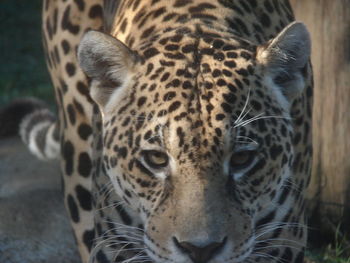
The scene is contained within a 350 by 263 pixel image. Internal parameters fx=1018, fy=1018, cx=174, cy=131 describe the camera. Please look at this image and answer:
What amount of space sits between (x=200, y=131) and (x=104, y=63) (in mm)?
714

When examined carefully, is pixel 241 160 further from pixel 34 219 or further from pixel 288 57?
pixel 34 219

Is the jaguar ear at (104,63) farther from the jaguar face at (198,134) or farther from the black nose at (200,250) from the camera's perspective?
the black nose at (200,250)

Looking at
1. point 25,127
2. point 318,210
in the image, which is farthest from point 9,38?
point 318,210

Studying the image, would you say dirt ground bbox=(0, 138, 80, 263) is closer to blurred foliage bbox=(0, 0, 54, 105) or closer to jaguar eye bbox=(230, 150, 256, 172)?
blurred foliage bbox=(0, 0, 54, 105)

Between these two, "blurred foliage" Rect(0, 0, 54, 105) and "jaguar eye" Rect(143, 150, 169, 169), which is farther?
"blurred foliage" Rect(0, 0, 54, 105)

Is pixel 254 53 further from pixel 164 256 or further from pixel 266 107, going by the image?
pixel 164 256

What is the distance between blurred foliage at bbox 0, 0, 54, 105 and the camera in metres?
11.2

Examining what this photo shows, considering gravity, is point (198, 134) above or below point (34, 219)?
above

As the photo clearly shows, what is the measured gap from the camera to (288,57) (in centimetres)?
501

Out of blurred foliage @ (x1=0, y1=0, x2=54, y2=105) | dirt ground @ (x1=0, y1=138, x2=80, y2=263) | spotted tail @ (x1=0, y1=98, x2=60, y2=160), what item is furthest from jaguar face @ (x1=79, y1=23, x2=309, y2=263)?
blurred foliage @ (x1=0, y1=0, x2=54, y2=105)

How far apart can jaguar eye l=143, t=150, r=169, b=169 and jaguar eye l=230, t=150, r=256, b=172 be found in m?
0.31

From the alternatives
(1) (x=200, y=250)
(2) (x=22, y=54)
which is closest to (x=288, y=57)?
(1) (x=200, y=250)

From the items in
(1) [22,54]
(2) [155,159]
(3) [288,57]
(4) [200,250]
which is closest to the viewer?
(4) [200,250]

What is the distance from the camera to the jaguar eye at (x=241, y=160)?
4707 millimetres
